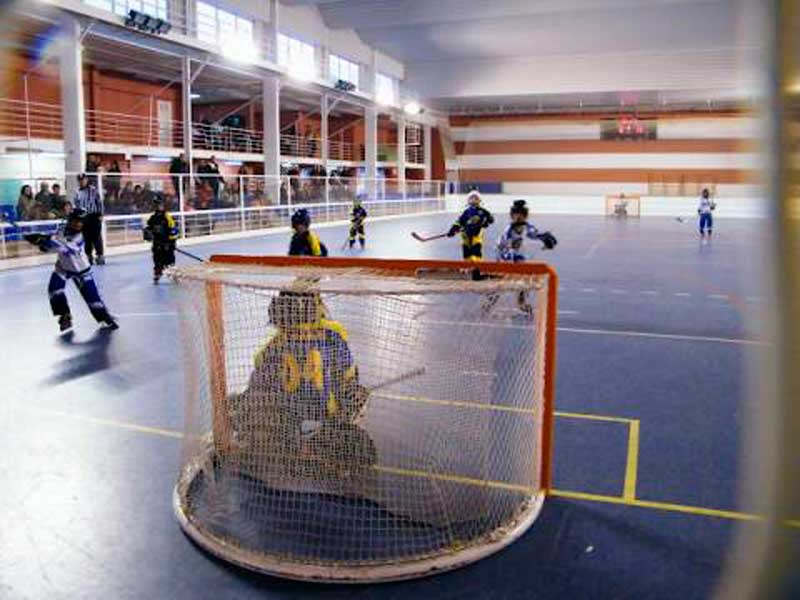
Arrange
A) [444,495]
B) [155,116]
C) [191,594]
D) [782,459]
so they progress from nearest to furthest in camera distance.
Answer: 1. [782,459]
2. [191,594]
3. [444,495]
4. [155,116]

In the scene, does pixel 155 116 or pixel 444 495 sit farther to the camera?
pixel 155 116

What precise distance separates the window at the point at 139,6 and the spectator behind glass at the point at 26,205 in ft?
20.9

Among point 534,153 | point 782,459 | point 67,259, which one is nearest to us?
point 782,459

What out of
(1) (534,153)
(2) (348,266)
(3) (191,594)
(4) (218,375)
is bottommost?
(3) (191,594)

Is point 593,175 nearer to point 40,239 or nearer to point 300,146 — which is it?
point 300,146

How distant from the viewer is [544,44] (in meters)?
34.2

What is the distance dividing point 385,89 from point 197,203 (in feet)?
58.1

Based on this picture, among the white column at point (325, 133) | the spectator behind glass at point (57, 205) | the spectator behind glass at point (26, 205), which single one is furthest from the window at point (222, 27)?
the spectator behind glass at point (26, 205)

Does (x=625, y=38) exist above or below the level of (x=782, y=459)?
above

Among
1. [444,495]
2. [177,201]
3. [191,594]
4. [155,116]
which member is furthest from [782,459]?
[155,116]

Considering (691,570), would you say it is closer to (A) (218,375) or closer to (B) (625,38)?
(A) (218,375)

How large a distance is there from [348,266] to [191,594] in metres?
2.09

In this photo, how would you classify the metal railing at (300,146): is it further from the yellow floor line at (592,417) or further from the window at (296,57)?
the yellow floor line at (592,417)

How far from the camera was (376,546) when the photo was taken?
156 inches
